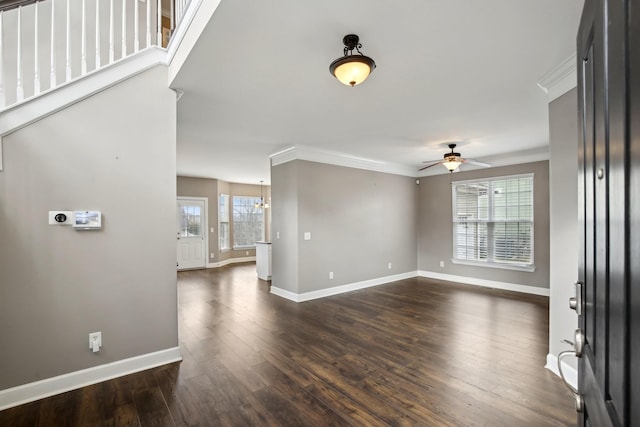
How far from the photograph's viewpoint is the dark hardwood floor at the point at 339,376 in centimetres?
215

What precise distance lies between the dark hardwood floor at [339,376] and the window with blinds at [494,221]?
1.51 meters

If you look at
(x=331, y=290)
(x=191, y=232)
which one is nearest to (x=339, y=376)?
(x=331, y=290)

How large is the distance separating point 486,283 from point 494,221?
1317 millimetres

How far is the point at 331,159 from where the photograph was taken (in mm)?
5695

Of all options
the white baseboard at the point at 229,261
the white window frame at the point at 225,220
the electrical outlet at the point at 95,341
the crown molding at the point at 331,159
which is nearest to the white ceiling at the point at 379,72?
the crown molding at the point at 331,159

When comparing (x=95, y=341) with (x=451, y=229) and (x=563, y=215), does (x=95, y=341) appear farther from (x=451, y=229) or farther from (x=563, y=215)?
(x=451, y=229)

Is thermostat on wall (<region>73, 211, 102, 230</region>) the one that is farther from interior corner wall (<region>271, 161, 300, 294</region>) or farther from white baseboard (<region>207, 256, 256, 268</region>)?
white baseboard (<region>207, 256, 256, 268</region>)

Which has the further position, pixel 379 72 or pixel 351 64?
pixel 379 72

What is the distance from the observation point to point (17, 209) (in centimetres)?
234

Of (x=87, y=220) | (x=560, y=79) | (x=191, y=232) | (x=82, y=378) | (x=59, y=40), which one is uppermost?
(x=59, y=40)

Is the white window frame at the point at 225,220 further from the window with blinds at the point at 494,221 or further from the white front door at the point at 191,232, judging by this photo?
the window with blinds at the point at 494,221

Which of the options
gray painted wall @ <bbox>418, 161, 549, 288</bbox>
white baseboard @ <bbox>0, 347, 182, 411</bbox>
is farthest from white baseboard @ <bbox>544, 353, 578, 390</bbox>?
white baseboard @ <bbox>0, 347, 182, 411</bbox>

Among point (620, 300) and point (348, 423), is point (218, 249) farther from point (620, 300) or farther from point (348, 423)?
point (620, 300)

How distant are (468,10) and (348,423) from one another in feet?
9.37
